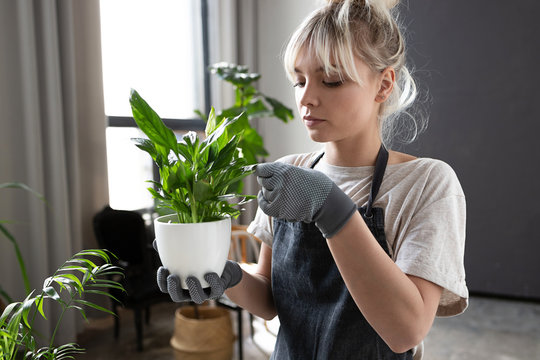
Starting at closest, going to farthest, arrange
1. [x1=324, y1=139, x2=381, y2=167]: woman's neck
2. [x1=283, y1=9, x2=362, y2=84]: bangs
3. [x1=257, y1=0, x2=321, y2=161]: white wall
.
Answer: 1. [x1=283, y1=9, x2=362, y2=84]: bangs
2. [x1=324, y1=139, x2=381, y2=167]: woman's neck
3. [x1=257, y1=0, x2=321, y2=161]: white wall

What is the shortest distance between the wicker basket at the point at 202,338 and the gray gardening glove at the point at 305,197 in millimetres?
1667

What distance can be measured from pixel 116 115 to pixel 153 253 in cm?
95

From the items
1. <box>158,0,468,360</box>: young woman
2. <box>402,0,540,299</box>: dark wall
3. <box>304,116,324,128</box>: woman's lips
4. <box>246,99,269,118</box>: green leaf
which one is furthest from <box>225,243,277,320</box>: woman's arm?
<box>402,0,540,299</box>: dark wall

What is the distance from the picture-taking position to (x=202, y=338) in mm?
2283

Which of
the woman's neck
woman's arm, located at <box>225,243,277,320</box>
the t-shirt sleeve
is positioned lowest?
woman's arm, located at <box>225,243,277,320</box>

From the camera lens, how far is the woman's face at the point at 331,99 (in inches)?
35.2

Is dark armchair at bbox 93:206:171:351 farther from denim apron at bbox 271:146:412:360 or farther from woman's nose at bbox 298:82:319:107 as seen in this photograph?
woman's nose at bbox 298:82:319:107

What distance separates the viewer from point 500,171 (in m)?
3.45

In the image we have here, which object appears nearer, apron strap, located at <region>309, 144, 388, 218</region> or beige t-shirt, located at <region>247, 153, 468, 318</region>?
beige t-shirt, located at <region>247, 153, 468, 318</region>

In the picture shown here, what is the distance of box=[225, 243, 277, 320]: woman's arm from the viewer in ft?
3.41

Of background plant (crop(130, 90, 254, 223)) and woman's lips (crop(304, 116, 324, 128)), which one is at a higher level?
woman's lips (crop(304, 116, 324, 128))

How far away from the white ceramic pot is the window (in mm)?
2002

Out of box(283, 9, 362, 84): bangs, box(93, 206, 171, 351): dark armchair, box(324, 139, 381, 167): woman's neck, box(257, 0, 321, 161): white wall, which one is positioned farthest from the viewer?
box(257, 0, 321, 161): white wall

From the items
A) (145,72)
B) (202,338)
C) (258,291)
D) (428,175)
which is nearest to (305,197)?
(428,175)
